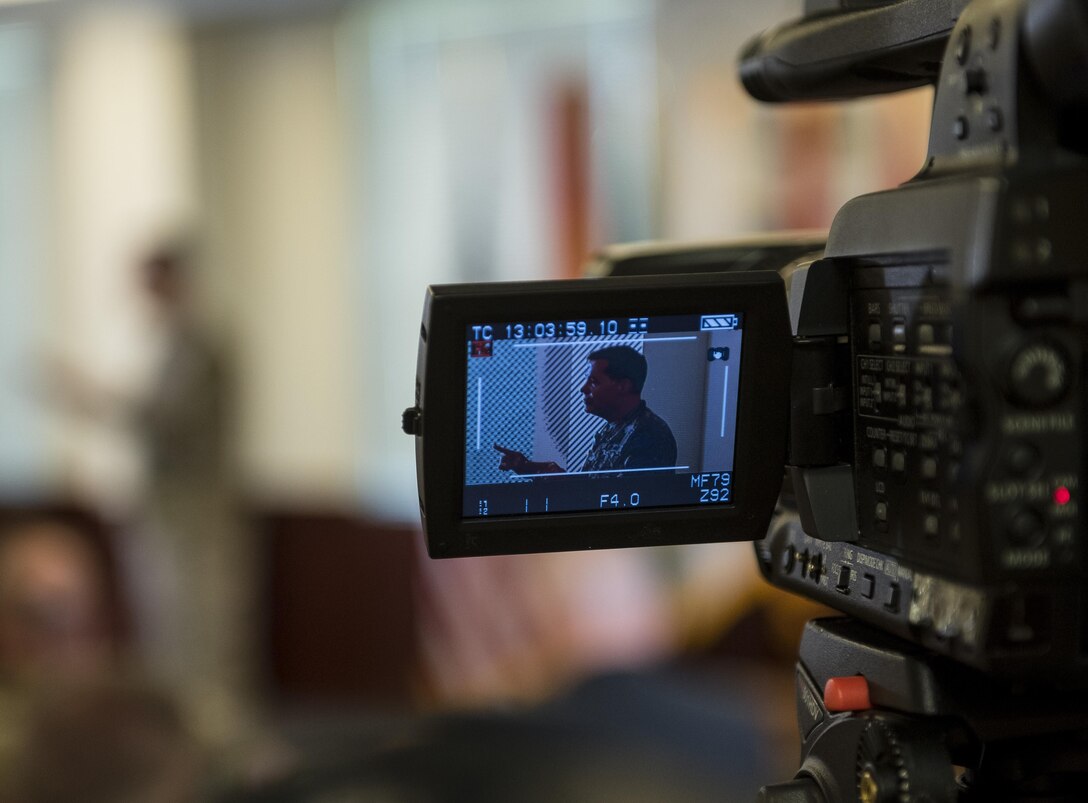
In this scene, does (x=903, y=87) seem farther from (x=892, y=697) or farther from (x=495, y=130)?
(x=495, y=130)

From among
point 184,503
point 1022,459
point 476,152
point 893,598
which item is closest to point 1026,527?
point 1022,459

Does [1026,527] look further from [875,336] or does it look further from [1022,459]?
[875,336]

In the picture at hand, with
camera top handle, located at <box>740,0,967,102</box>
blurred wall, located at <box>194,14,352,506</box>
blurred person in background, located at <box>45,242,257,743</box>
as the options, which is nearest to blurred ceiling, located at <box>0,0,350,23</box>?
blurred wall, located at <box>194,14,352,506</box>

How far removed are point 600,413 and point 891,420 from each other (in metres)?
0.21

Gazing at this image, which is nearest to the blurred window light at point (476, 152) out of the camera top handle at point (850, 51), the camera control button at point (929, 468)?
the camera top handle at point (850, 51)

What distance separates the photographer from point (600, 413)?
1034 millimetres

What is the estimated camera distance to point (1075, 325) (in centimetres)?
88

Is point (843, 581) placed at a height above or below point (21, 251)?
below

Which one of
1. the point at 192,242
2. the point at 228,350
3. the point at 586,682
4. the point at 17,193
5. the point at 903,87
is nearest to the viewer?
the point at 903,87

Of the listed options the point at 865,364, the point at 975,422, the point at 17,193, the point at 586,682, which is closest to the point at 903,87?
the point at 865,364

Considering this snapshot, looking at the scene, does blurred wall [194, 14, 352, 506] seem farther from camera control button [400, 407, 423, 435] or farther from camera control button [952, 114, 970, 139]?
camera control button [952, 114, 970, 139]

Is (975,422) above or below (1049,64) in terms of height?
below

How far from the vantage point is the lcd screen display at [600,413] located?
3.32 feet

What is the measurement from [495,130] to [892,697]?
456cm
